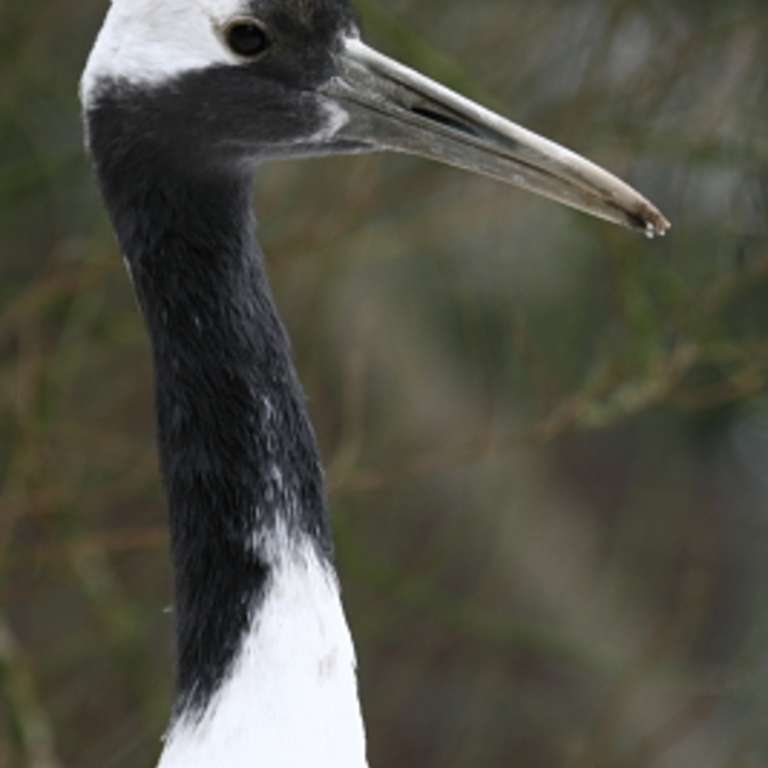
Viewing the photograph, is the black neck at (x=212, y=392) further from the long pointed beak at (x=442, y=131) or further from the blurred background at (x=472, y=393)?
the blurred background at (x=472, y=393)

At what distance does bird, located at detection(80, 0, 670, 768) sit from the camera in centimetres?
387

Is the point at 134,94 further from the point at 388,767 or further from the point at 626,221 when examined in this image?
the point at 388,767

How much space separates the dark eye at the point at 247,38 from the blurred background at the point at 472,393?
167cm

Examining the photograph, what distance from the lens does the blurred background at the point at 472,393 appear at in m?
5.92

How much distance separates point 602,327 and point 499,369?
1.32ft

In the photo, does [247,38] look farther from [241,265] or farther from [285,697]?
[285,697]

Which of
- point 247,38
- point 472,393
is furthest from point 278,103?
Result: point 472,393

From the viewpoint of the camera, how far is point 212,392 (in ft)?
13.1

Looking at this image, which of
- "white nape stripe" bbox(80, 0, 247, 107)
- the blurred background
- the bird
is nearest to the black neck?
the bird

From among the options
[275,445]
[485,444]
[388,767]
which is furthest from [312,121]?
[388,767]

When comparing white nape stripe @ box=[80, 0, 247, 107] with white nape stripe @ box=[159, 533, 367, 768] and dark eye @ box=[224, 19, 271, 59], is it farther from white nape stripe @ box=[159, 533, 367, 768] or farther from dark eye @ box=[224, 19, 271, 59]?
white nape stripe @ box=[159, 533, 367, 768]

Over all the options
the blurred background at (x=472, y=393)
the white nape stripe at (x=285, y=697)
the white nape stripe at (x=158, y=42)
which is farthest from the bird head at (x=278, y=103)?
the blurred background at (x=472, y=393)

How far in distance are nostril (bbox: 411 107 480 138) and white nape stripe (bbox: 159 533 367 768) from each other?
812 millimetres

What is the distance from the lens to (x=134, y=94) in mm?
3953
